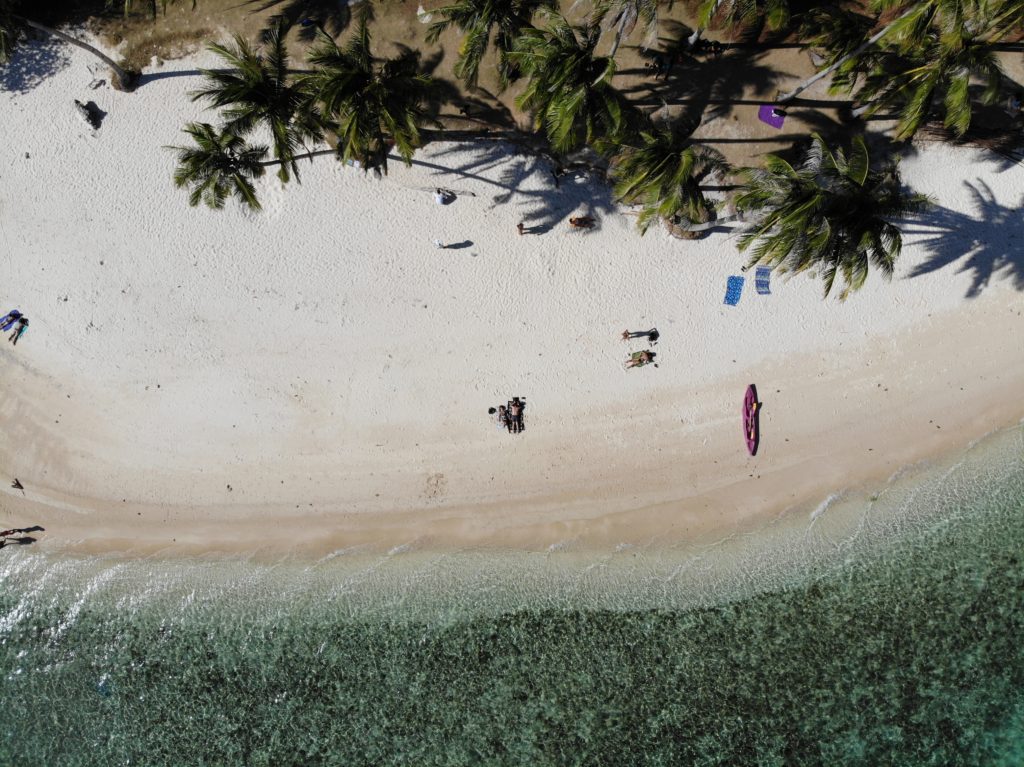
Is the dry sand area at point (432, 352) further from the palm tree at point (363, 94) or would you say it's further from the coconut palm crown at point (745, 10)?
the coconut palm crown at point (745, 10)

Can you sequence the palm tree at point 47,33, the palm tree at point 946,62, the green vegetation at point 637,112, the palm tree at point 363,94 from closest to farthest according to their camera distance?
the palm tree at point 946,62 < the green vegetation at point 637,112 < the palm tree at point 363,94 < the palm tree at point 47,33

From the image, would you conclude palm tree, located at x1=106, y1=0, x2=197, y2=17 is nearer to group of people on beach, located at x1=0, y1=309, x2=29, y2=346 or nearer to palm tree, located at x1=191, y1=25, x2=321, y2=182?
palm tree, located at x1=191, y1=25, x2=321, y2=182

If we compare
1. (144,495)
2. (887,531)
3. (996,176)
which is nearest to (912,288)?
(996,176)

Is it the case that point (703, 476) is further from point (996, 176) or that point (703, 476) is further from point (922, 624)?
point (996, 176)

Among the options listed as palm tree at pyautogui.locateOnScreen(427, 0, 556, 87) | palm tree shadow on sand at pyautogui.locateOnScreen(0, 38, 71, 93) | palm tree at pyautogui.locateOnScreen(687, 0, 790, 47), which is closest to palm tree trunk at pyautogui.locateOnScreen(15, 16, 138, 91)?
palm tree shadow on sand at pyautogui.locateOnScreen(0, 38, 71, 93)

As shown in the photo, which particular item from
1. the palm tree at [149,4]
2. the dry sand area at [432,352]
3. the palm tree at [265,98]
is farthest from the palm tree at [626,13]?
the palm tree at [149,4]

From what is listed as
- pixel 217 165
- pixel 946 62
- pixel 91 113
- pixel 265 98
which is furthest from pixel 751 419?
pixel 91 113
